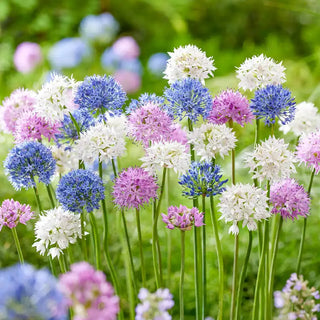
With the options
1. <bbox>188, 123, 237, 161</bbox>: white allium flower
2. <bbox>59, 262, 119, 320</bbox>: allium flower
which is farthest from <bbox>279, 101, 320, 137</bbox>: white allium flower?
<bbox>59, 262, 119, 320</bbox>: allium flower

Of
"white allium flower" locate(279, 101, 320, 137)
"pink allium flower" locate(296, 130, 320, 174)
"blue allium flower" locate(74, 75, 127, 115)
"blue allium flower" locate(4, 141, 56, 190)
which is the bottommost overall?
"blue allium flower" locate(4, 141, 56, 190)

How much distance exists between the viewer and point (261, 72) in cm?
64

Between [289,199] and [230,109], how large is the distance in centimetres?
13

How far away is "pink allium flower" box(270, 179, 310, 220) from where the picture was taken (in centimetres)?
64

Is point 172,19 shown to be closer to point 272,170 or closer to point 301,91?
point 301,91

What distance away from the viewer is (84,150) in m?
0.59

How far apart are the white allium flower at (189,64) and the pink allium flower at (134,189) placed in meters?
0.14

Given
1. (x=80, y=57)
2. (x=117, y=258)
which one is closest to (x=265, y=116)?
(x=117, y=258)

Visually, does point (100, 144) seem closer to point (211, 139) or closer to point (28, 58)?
point (211, 139)

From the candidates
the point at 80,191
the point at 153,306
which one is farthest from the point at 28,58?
the point at 153,306

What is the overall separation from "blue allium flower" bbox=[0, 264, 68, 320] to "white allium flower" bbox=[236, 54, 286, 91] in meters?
0.39

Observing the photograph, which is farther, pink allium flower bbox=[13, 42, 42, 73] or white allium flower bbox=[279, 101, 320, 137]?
pink allium flower bbox=[13, 42, 42, 73]

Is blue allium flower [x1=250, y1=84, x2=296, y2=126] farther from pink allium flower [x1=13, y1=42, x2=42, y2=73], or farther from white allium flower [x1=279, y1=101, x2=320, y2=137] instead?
pink allium flower [x1=13, y1=42, x2=42, y2=73]

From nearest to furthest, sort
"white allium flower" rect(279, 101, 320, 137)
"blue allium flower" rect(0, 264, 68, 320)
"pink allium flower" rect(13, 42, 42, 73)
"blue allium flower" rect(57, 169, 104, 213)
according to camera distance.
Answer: "blue allium flower" rect(0, 264, 68, 320), "blue allium flower" rect(57, 169, 104, 213), "white allium flower" rect(279, 101, 320, 137), "pink allium flower" rect(13, 42, 42, 73)
